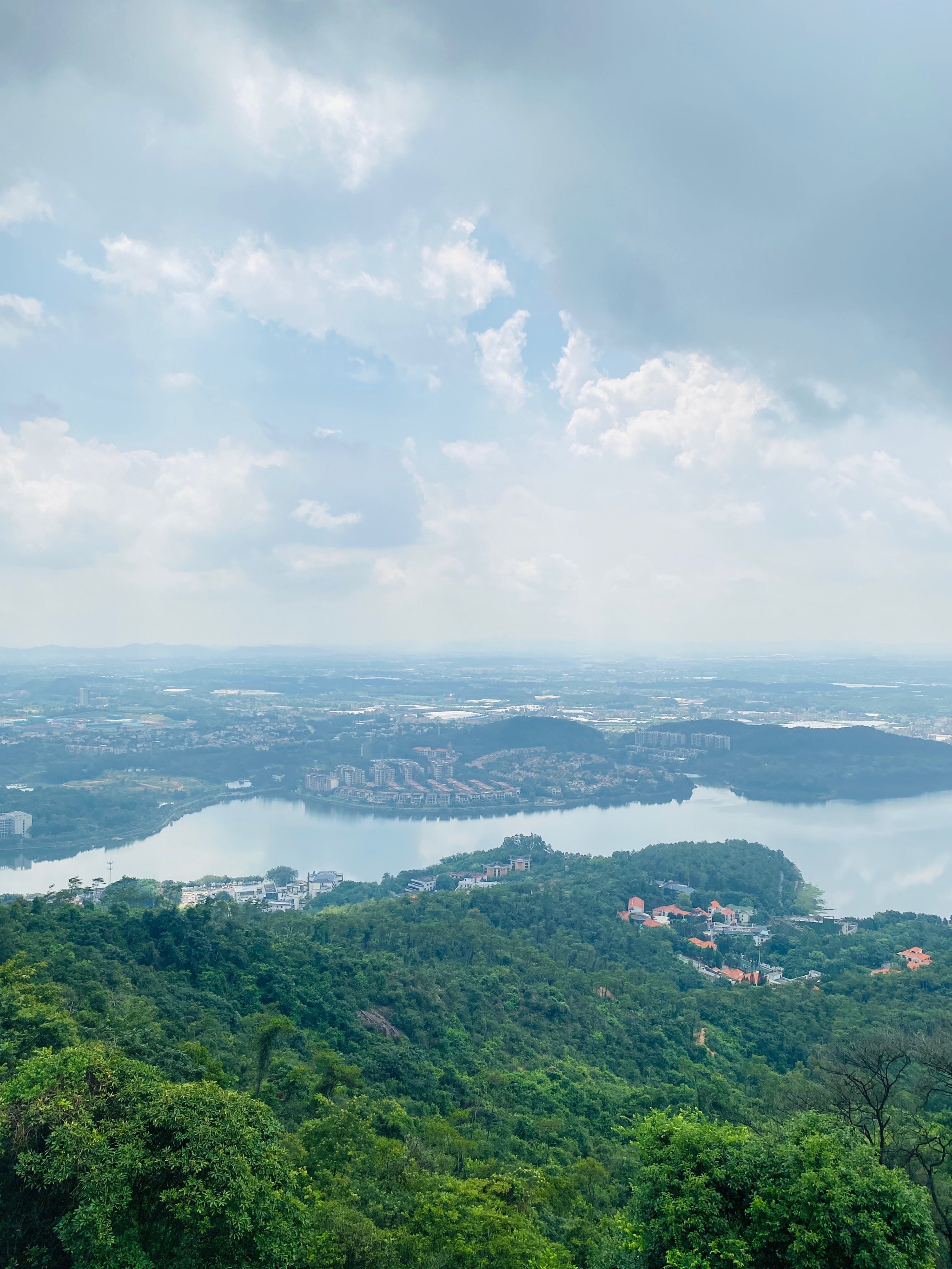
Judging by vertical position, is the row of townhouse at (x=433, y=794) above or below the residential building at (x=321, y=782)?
below

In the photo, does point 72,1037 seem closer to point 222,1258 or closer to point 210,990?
point 222,1258

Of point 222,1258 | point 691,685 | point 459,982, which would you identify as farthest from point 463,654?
point 222,1258

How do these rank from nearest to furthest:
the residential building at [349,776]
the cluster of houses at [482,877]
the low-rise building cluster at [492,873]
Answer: the cluster of houses at [482,877]
the low-rise building cluster at [492,873]
the residential building at [349,776]

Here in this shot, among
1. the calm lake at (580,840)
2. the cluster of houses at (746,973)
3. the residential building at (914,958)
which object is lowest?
the calm lake at (580,840)

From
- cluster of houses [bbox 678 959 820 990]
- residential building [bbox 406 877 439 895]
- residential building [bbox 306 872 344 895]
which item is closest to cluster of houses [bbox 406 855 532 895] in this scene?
residential building [bbox 406 877 439 895]

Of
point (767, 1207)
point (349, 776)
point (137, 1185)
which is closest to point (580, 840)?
point (349, 776)

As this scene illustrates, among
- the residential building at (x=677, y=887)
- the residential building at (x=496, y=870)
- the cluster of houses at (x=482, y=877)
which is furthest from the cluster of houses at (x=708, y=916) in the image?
the residential building at (x=496, y=870)

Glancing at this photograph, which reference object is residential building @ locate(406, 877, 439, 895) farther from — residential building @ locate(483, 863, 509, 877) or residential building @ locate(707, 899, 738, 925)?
residential building @ locate(707, 899, 738, 925)

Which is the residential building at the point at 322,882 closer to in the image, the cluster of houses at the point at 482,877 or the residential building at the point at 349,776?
the cluster of houses at the point at 482,877
